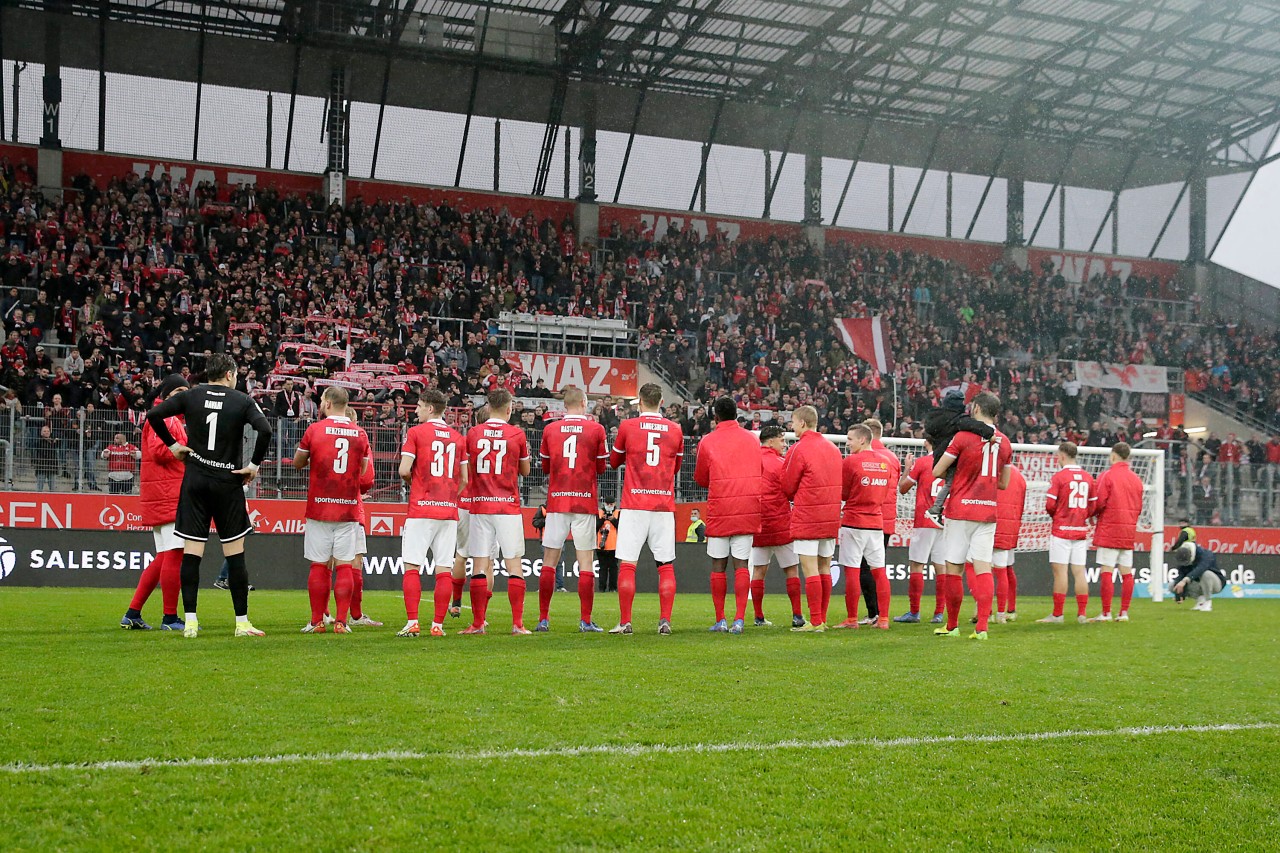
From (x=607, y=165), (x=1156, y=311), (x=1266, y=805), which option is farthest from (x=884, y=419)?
(x=1266, y=805)

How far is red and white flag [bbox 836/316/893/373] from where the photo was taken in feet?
107

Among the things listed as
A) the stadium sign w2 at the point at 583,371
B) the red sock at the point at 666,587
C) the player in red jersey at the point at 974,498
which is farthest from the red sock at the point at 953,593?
the stadium sign w2 at the point at 583,371

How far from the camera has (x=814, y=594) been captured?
37.3ft

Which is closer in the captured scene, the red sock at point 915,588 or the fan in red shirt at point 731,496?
the fan in red shirt at point 731,496

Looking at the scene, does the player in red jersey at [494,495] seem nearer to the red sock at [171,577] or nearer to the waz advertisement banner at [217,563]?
the red sock at [171,577]

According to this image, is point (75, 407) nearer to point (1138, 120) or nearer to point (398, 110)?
point (398, 110)

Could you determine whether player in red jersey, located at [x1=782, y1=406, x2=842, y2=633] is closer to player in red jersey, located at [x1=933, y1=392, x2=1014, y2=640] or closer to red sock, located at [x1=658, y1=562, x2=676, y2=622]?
player in red jersey, located at [x1=933, y1=392, x2=1014, y2=640]

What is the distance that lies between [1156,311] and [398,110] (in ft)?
82.3

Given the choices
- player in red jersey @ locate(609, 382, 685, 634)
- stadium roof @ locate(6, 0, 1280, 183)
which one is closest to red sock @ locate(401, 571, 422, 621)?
player in red jersey @ locate(609, 382, 685, 634)

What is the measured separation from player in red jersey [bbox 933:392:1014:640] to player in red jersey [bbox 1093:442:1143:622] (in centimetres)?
454

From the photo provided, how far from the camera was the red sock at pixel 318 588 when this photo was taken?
33.9 ft

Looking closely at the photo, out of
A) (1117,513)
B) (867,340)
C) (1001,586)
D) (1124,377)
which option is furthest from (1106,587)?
(1124,377)

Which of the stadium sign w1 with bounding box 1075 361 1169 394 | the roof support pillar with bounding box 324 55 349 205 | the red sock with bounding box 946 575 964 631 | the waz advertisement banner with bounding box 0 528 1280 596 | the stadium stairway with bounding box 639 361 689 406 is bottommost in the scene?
the waz advertisement banner with bounding box 0 528 1280 596

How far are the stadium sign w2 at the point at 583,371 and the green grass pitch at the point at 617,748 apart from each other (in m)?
19.3
